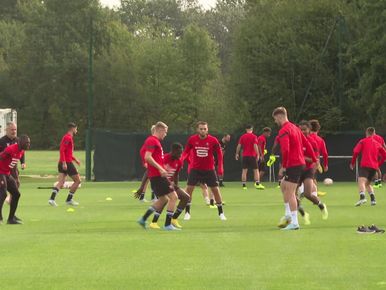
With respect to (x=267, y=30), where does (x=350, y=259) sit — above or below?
below

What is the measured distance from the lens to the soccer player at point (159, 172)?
17.0 metres

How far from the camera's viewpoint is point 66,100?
9662 cm

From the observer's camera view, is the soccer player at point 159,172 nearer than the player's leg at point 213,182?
Yes

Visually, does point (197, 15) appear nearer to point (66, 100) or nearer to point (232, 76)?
point (66, 100)

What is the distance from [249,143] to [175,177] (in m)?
15.5

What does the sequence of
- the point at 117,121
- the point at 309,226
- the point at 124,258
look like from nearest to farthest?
the point at 124,258
the point at 309,226
the point at 117,121

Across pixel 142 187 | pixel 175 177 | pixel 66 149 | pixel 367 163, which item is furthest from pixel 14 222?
pixel 367 163

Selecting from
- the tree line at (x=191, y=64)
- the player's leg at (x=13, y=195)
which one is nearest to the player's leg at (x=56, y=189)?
the player's leg at (x=13, y=195)

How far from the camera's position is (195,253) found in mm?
13305

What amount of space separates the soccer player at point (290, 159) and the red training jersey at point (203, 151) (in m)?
2.46

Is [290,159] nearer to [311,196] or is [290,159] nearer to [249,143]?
[311,196]

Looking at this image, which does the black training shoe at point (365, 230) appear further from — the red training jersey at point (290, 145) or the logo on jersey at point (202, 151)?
the logo on jersey at point (202, 151)

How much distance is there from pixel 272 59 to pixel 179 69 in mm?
48135

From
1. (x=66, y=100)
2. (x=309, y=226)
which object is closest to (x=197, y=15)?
(x=66, y=100)
